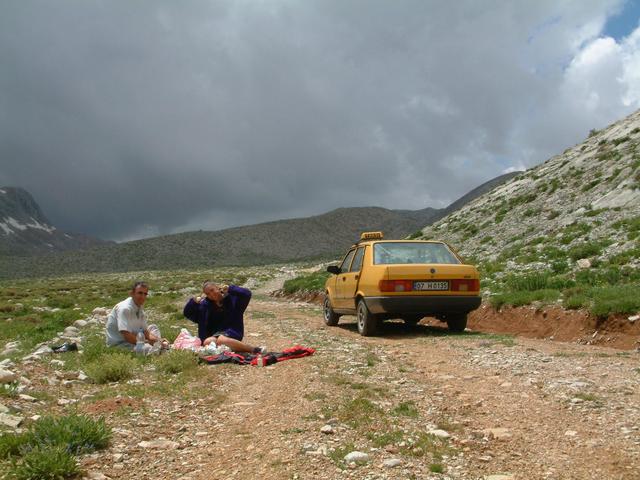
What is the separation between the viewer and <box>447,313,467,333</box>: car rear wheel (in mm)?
11164

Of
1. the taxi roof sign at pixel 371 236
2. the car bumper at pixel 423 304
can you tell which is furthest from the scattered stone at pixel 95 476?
A: the taxi roof sign at pixel 371 236

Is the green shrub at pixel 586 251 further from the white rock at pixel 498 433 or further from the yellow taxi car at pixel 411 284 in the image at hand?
the white rock at pixel 498 433

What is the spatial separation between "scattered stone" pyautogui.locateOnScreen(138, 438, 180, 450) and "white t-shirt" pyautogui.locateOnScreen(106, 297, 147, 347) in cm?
437

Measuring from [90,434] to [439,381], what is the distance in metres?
3.87

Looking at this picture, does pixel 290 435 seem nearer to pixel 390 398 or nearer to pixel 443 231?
pixel 390 398

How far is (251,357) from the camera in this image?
8289 mm

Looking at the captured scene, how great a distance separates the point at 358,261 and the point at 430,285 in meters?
2.08

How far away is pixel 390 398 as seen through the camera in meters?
5.60

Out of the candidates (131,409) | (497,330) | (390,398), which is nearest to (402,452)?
(390,398)

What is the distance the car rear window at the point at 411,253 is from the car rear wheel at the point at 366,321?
37.8 inches

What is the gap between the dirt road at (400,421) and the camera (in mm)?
3814

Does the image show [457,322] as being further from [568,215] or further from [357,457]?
[568,215]

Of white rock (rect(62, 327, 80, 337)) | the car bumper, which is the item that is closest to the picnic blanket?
the car bumper

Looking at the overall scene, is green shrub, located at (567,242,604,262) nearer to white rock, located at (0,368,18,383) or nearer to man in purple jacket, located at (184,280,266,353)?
man in purple jacket, located at (184,280,266,353)
